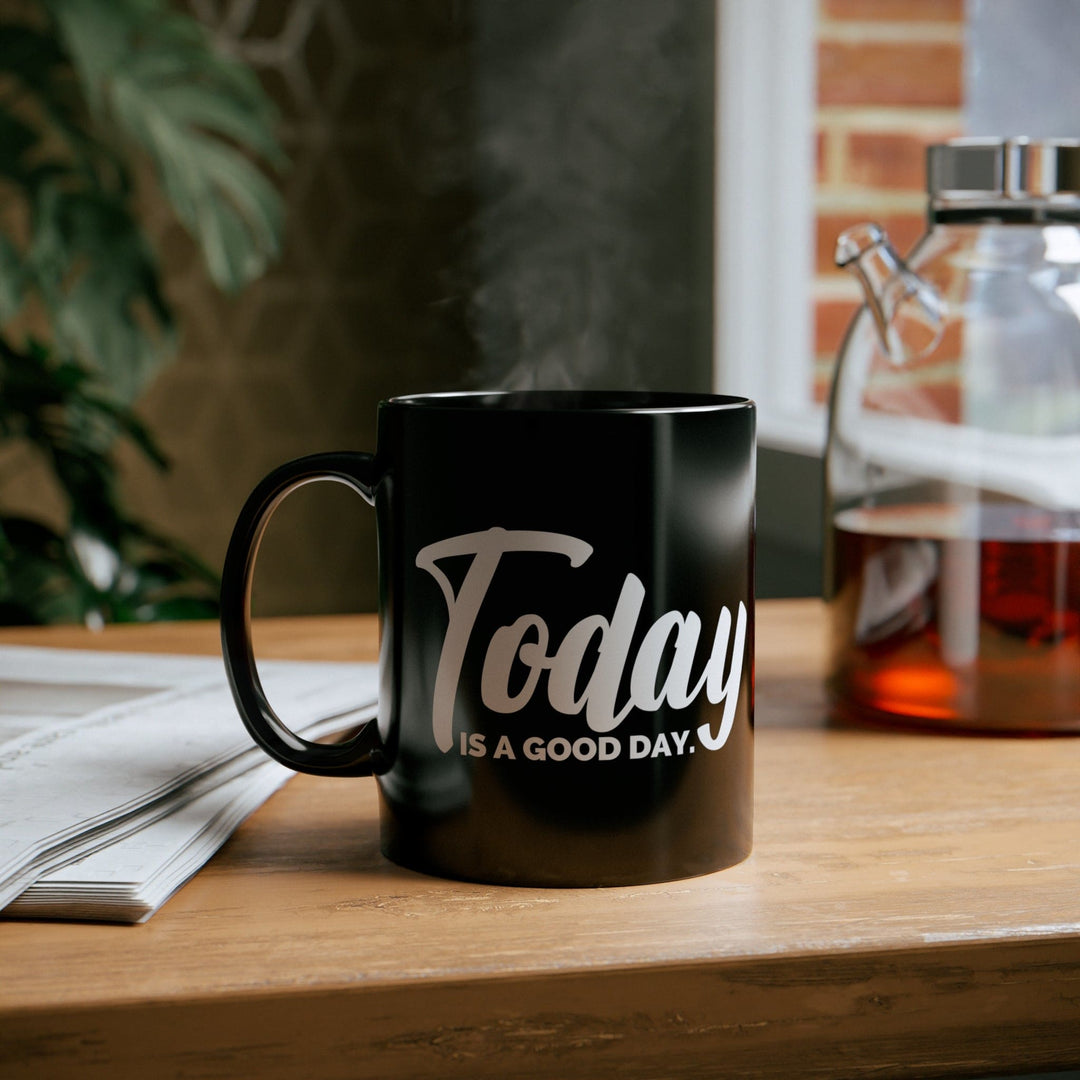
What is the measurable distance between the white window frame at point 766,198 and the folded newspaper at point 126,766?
1.17 metres

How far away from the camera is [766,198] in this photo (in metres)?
1.77

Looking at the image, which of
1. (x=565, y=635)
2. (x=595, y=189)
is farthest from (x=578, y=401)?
(x=595, y=189)

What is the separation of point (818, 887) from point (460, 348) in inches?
97.9

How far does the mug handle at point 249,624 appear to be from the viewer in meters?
0.44

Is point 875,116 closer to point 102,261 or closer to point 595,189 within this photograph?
point 595,189

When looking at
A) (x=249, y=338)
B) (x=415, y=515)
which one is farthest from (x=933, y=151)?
(x=249, y=338)

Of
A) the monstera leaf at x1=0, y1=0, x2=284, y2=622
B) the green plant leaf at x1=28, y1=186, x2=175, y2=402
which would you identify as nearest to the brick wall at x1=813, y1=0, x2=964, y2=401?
the monstera leaf at x1=0, y1=0, x2=284, y2=622

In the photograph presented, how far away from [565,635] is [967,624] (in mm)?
266

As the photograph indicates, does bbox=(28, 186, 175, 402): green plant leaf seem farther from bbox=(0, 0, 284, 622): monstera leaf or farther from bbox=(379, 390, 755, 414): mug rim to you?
bbox=(379, 390, 755, 414): mug rim

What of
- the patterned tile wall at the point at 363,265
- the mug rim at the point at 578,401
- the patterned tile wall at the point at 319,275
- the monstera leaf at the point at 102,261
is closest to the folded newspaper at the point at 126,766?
the mug rim at the point at 578,401

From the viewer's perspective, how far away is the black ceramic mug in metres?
0.40

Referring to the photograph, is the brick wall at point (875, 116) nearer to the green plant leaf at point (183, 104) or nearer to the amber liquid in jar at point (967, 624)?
the green plant leaf at point (183, 104)

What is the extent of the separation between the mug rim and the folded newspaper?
6.1 inches

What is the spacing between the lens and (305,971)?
36 centimetres
